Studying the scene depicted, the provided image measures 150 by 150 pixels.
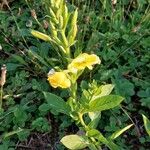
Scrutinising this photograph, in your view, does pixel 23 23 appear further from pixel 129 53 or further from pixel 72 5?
pixel 129 53

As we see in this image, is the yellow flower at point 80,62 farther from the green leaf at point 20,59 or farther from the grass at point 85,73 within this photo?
the green leaf at point 20,59

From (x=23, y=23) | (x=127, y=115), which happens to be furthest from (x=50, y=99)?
(x=23, y=23)

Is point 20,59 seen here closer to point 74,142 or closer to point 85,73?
point 85,73

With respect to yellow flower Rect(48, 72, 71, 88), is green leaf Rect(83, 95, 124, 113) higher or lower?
lower

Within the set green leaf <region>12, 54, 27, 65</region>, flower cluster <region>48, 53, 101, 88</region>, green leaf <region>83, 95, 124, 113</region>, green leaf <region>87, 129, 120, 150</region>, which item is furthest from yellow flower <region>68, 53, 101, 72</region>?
green leaf <region>12, 54, 27, 65</region>

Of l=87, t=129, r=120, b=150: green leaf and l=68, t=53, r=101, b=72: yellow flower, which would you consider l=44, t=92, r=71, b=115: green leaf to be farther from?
l=68, t=53, r=101, b=72: yellow flower

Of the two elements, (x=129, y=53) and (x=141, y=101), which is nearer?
(x=141, y=101)
